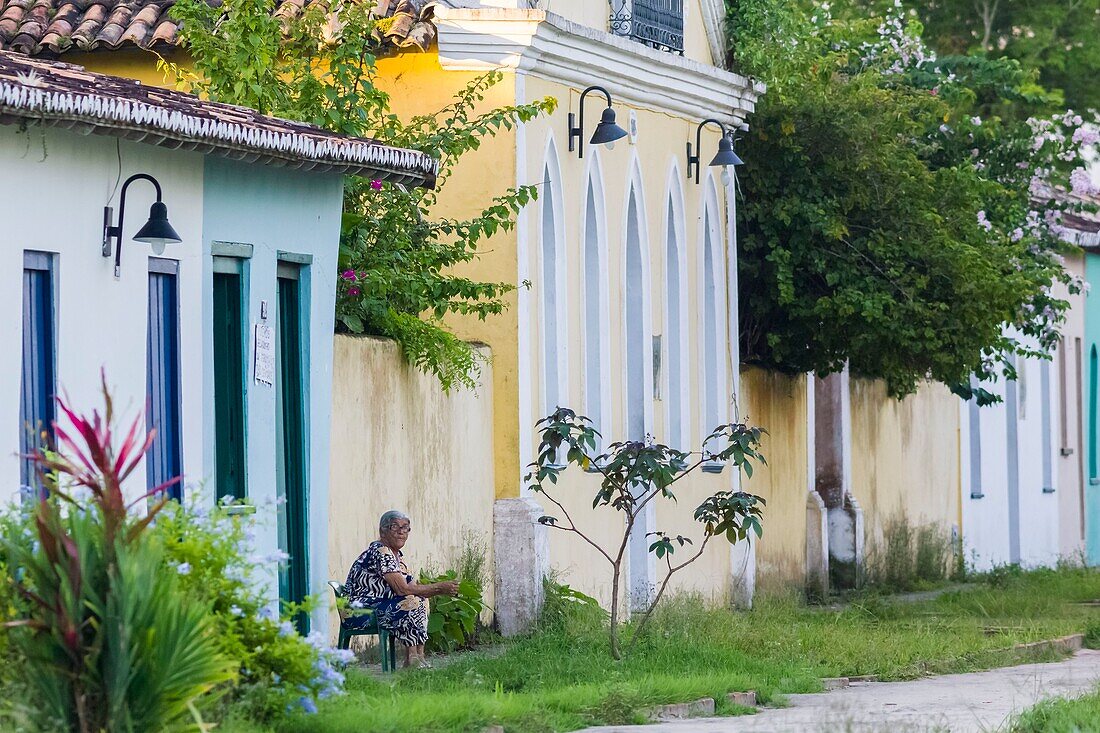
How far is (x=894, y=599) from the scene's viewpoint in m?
22.5

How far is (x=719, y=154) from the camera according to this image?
774 inches

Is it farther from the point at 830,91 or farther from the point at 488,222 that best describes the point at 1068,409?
the point at 488,222

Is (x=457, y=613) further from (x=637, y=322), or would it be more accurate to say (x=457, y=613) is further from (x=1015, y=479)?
(x=1015, y=479)

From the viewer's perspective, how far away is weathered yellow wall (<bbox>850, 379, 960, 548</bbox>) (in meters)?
24.6

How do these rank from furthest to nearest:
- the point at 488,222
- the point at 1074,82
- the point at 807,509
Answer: the point at 1074,82, the point at 807,509, the point at 488,222

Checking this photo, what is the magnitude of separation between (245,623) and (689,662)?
5234 millimetres

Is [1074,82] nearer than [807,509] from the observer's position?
No

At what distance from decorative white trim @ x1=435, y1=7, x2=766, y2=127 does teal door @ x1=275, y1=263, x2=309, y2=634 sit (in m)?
3.64

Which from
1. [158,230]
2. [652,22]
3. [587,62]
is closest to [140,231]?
[158,230]

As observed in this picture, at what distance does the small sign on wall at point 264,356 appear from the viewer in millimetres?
12866

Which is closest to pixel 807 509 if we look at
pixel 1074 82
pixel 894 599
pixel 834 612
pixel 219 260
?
pixel 894 599

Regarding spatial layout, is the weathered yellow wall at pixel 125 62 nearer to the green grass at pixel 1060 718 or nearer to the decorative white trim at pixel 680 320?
the decorative white trim at pixel 680 320

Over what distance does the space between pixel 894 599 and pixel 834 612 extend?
113 inches

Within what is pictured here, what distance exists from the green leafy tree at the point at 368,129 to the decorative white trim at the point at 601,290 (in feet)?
6.26
